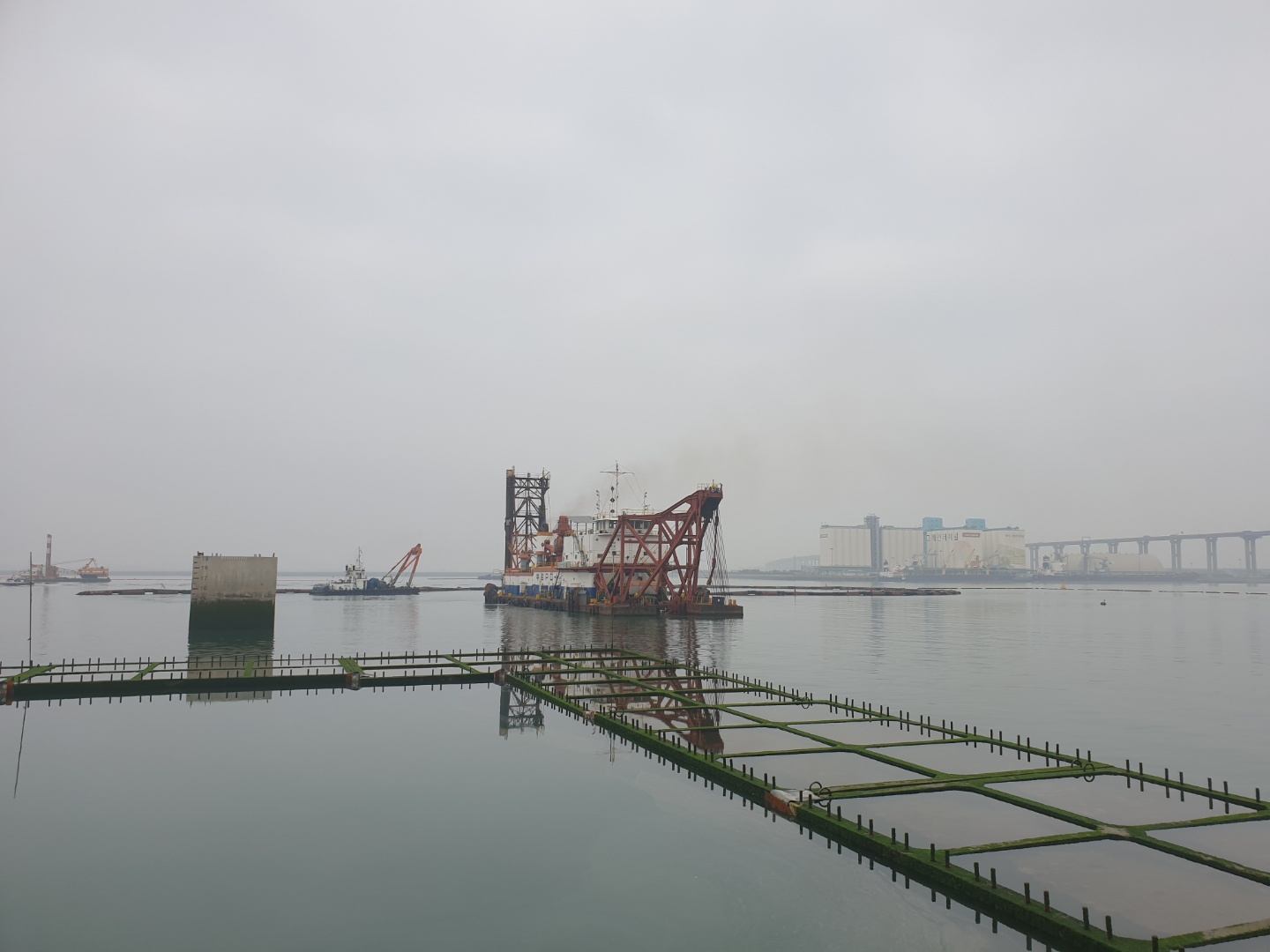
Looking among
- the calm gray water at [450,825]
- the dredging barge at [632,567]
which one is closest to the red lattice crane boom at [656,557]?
the dredging barge at [632,567]

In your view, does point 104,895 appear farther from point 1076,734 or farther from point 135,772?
point 1076,734

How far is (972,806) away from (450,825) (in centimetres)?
1363

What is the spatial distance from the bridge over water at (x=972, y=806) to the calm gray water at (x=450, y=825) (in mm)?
1237

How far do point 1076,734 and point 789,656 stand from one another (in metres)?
27.9

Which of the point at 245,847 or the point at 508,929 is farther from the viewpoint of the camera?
the point at 245,847

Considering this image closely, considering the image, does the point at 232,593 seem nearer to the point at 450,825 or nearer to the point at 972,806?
the point at 450,825

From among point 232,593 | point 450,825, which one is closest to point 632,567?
point 232,593

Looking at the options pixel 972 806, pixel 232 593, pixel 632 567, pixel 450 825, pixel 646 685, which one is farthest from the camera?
pixel 632 567

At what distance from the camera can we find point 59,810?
832 inches

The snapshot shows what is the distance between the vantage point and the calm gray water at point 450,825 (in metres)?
14.5

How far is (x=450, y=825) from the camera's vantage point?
19.7 meters

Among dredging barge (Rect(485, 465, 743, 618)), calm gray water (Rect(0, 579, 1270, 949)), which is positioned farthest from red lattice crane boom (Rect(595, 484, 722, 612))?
calm gray water (Rect(0, 579, 1270, 949))

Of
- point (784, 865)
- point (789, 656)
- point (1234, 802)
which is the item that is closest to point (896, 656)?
point (789, 656)

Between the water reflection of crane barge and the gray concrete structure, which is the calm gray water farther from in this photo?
the gray concrete structure
